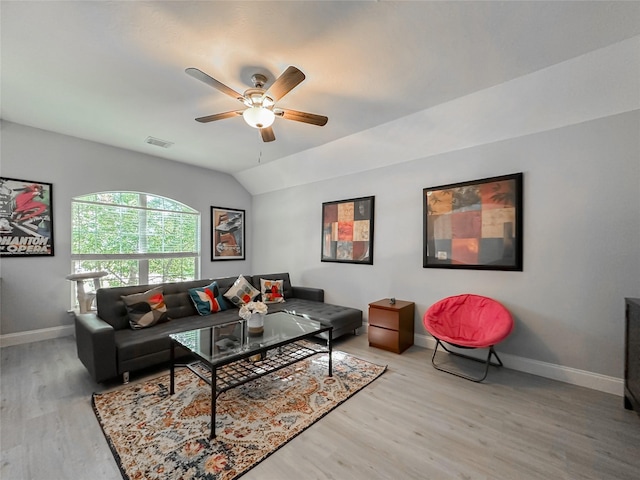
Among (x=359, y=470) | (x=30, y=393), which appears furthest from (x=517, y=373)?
(x=30, y=393)

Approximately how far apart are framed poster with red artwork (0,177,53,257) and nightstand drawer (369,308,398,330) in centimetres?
436

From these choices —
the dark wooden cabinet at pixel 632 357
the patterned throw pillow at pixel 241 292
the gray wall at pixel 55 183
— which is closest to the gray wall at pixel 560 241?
the dark wooden cabinet at pixel 632 357

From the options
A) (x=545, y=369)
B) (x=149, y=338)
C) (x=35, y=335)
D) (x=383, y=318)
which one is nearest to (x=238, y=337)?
(x=149, y=338)

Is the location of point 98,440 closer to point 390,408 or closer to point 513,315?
point 390,408

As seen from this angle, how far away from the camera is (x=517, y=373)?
8.87ft

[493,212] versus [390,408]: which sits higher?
[493,212]

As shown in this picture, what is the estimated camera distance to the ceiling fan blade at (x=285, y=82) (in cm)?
183

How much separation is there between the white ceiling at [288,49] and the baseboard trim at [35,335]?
8.82ft

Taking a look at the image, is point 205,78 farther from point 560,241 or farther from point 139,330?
point 560,241

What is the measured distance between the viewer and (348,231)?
4.24m

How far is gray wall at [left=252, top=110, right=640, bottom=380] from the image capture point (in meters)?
2.32

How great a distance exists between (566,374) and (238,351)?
3.00m

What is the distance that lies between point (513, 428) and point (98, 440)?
9.22 feet

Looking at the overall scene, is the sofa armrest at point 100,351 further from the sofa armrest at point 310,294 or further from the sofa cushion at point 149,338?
the sofa armrest at point 310,294
